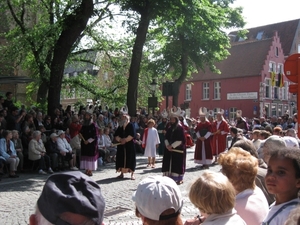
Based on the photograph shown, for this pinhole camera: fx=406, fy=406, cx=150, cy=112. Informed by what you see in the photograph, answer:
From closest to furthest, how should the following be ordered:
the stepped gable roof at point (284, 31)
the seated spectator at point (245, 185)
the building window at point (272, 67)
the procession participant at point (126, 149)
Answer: the seated spectator at point (245, 185), the procession participant at point (126, 149), the building window at point (272, 67), the stepped gable roof at point (284, 31)

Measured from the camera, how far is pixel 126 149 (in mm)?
11453

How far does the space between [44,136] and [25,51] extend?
11.0 meters

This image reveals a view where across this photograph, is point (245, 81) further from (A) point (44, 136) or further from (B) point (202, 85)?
(A) point (44, 136)

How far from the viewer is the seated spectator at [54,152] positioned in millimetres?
13008

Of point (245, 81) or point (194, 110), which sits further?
point (194, 110)

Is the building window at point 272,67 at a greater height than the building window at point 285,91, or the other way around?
the building window at point 272,67

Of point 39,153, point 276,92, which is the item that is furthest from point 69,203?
point 276,92

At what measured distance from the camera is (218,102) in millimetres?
51594

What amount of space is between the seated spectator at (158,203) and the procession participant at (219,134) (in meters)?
13.3

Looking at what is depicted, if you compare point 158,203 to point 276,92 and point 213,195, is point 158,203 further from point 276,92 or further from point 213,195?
point 276,92

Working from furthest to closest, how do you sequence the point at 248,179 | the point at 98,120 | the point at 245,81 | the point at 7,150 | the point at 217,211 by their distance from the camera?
the point at 245,81 → the point at 98,120 → the point at 7,150 → the point at 248,179 → the point at 217,211

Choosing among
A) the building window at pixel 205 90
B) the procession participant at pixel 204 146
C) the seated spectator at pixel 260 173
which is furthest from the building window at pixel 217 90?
the seated spectator at pixel 260 173

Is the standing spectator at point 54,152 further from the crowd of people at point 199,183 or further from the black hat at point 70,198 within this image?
the black hat at point 70,198

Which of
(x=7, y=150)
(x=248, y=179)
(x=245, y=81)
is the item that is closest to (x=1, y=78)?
(x=7, y=150)
